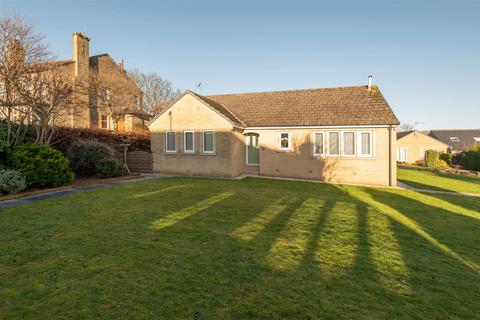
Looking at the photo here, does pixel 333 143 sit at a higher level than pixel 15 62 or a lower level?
lower

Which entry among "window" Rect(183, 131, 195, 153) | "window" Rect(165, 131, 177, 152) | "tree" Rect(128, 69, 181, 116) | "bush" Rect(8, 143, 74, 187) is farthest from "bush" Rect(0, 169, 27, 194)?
"tree" Rect(128, 69, 181, 116)

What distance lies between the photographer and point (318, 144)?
18000 mm

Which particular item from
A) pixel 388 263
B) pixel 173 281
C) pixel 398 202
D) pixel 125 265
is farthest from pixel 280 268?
pixel 398 202

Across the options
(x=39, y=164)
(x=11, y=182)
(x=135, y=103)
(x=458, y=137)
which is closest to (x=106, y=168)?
(x=39, y=164)

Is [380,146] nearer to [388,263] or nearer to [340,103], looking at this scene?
[340,103]

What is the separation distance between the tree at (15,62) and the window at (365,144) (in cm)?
1994

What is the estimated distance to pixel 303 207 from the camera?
9.34m

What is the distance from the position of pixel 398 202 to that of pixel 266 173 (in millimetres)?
9404

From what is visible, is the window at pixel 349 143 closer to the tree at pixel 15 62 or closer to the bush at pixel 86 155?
the bush at pixel 86 155

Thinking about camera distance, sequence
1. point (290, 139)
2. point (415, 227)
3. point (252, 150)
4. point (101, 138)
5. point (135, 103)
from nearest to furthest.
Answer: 1. point (415, 227)
2. point (290, 139)
3. point (252, 150)
4. point (101, 138)
5. point (135, 103)

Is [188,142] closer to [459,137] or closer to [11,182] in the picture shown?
[11,182]

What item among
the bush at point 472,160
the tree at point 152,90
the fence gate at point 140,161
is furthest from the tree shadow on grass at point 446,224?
the tree at point 152,90

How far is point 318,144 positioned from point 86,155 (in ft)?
51.4

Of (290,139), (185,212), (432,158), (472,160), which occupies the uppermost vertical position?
(290,139)
